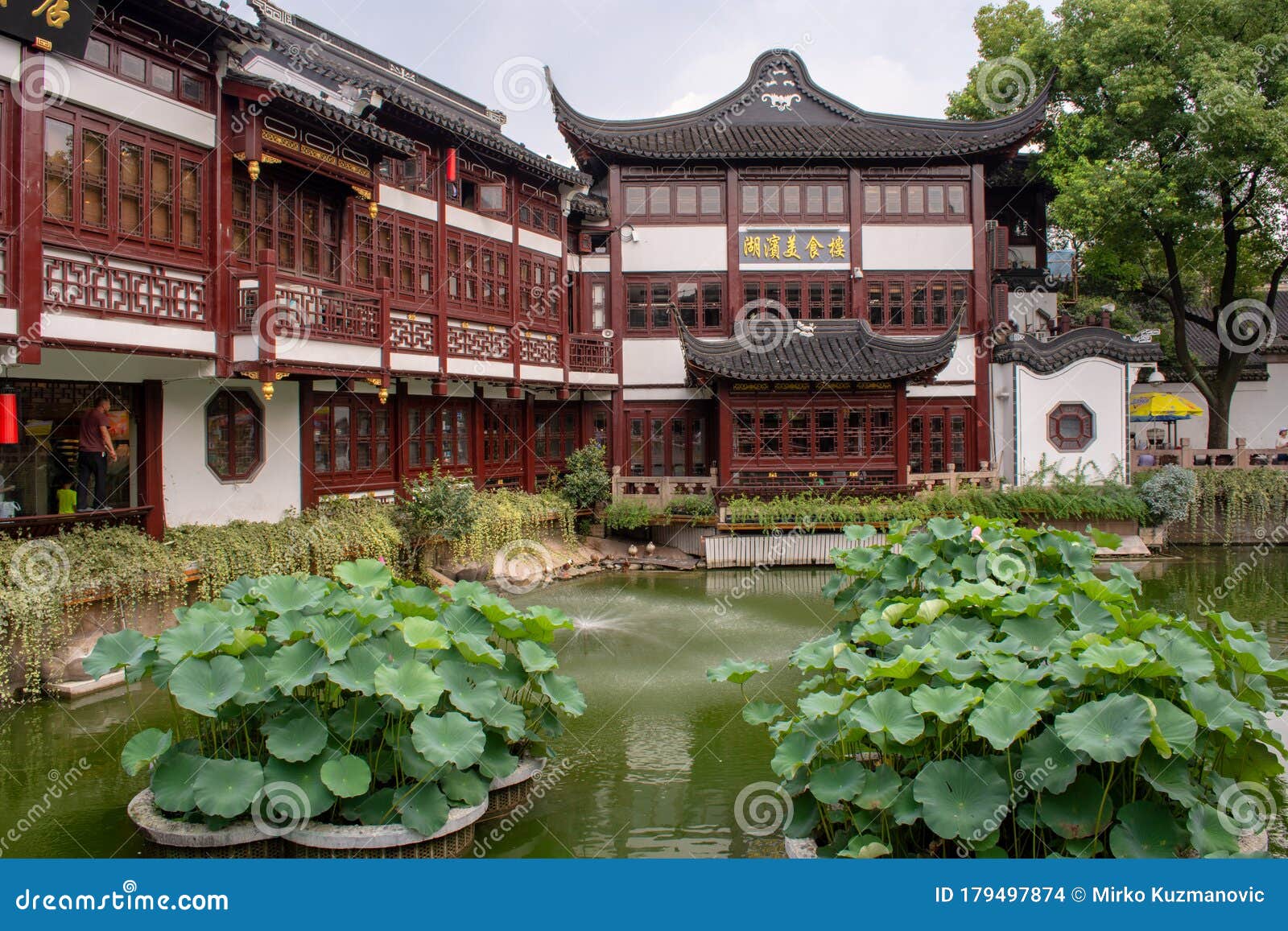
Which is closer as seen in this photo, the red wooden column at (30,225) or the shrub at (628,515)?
the red wooden column at (30,225)

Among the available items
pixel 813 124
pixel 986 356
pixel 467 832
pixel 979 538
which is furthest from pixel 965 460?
Answer: pixel 467 832

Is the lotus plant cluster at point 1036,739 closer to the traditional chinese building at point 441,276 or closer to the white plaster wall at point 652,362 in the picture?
the traditional chinese building at point 441,276

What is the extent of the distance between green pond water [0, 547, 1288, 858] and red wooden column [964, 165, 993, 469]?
741 cm

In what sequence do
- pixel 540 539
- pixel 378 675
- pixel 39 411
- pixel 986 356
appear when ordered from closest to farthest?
pixel 378 675
pixel 39 411
pixel 540 539
pixel 986 356

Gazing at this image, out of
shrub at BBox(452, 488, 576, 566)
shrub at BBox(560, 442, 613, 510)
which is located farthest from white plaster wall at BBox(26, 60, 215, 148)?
shrub at BBox(560, 442, 613, 510)

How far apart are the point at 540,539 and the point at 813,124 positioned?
11.7m

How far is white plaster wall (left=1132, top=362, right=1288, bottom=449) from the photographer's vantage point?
23906 millimetres

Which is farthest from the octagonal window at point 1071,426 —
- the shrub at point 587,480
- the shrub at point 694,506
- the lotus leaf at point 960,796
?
the lotus leaf at point 960,796

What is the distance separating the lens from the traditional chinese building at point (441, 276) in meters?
9.67

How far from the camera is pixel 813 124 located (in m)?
20.9

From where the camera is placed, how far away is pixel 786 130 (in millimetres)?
20766

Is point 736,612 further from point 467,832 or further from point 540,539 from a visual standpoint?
point 467,832

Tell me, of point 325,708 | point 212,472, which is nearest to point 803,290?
point 212,472

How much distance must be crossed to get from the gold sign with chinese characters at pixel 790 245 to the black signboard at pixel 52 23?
44.2 feet
